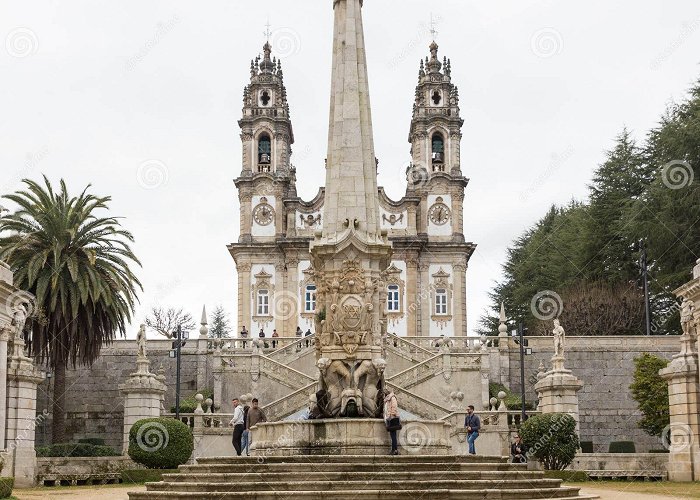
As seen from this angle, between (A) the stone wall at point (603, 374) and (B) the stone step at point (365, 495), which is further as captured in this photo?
(A) the stone wall at point (603, 374)

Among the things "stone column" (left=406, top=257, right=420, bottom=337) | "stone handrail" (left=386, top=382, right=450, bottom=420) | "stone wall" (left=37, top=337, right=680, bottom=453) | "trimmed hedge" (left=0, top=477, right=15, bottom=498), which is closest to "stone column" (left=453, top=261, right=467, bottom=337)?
"stone column" (left=406, top=257, right=420, bottom=337)

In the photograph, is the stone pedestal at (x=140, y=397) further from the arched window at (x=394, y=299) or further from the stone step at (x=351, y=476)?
the arched window at (x=394, y=299)

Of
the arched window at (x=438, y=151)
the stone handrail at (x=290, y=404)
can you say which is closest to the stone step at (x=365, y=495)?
the stone handrail at (x=290, y=404)

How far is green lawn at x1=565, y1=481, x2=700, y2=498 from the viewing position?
2090 centimetres

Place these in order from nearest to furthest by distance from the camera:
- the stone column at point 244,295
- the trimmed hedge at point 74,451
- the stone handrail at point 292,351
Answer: the trimmed hedge at point 74,451
the stone handrail at point 292,351
the stone column at point 244,295

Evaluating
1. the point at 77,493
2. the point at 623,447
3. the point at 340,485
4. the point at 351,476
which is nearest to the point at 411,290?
the point at 623,447

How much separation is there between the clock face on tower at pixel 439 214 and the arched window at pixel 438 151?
98.9 inches

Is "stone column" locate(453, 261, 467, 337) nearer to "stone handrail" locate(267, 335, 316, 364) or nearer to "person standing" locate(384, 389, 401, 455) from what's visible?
"stone handrail" locate(267, 335, 316, 364)

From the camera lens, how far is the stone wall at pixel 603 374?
1687 inches

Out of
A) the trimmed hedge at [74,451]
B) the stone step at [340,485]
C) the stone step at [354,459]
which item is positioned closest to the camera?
the stone step at [340,485]

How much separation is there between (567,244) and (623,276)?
24.2 feet

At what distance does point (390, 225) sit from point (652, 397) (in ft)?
96.0

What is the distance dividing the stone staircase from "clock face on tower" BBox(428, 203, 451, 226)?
4407cm

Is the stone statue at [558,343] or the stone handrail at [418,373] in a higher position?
the stone statue at [558,343]
